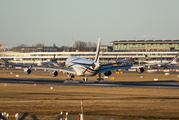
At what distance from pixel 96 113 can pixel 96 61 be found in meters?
38.9

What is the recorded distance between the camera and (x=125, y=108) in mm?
32406

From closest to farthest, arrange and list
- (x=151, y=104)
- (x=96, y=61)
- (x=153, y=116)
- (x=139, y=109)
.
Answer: (x=153, y=116) → (x=139, y=109) → (x=151, y=104) → (x=96, y=61)

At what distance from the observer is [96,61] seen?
6788 cm

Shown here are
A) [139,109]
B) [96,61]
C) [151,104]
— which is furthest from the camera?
[96,61]

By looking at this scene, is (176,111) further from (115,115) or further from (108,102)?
(108,102)

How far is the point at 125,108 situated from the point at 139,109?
1.65 meters

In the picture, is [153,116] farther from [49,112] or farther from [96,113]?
[49,112]

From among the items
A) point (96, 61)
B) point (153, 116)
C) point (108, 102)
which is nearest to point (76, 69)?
point (96, 61)

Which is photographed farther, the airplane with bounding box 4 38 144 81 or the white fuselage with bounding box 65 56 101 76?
the white fuselage with bounding box 65 56 101 76

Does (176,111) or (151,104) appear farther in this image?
(151,104)

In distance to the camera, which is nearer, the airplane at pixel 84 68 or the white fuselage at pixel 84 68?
the airplane at pixel 84 68

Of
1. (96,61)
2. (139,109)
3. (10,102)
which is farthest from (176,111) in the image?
Answer: (96,61)

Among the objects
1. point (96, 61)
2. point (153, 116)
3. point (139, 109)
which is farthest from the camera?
point (96, 61)

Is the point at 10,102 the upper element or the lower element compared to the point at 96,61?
lower
